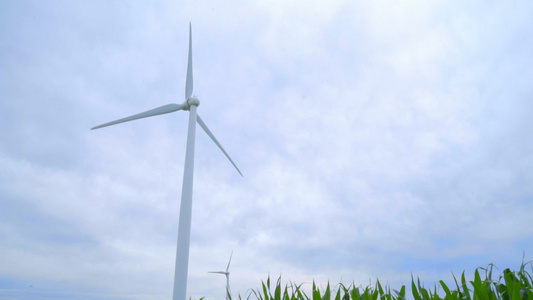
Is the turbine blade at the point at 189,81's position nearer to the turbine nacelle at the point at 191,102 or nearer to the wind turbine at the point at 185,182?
the wind turbine at the point at 185,182

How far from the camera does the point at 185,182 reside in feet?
70.8

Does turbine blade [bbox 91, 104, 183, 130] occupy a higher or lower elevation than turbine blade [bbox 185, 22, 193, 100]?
lower

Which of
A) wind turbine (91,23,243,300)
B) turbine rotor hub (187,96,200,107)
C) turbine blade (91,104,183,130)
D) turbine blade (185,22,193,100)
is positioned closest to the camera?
wind turbine (91,23,243,300)

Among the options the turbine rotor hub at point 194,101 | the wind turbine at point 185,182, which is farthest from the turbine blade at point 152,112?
the turbine rotor hub at point 194,101

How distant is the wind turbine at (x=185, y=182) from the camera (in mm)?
19109

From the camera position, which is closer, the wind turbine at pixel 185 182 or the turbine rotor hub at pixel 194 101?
the wind turbine at pixel 185 182

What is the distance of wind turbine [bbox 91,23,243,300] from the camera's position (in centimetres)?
1911

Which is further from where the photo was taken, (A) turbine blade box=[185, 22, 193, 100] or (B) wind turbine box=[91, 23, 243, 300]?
(A) turbine blade box=[185, 22, 193, 100]

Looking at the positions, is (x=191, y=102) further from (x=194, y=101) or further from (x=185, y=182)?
(x=185, y=182)

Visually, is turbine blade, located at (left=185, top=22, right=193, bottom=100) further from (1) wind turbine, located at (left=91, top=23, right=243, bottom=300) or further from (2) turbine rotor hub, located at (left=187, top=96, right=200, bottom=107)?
(2) turbine rotor hub, located at (left=187, top=96, right=200, bottom=107)

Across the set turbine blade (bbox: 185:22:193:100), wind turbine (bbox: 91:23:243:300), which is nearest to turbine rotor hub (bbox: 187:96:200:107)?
wind turbine (bbox: 91:23:243:300)

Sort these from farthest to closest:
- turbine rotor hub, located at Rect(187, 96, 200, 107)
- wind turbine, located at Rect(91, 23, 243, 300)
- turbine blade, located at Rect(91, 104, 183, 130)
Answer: turbine blade, located at Rect(91, 104, 183, 130) → turbine rotor hub, located at Rect(187, 96, 200, 107) → wind turbine, located at Rect(91, 23, 243, 300)

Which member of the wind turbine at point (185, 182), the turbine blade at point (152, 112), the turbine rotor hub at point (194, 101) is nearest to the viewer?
the wind turbine at point (185, 182)

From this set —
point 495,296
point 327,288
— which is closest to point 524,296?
point 495,296
